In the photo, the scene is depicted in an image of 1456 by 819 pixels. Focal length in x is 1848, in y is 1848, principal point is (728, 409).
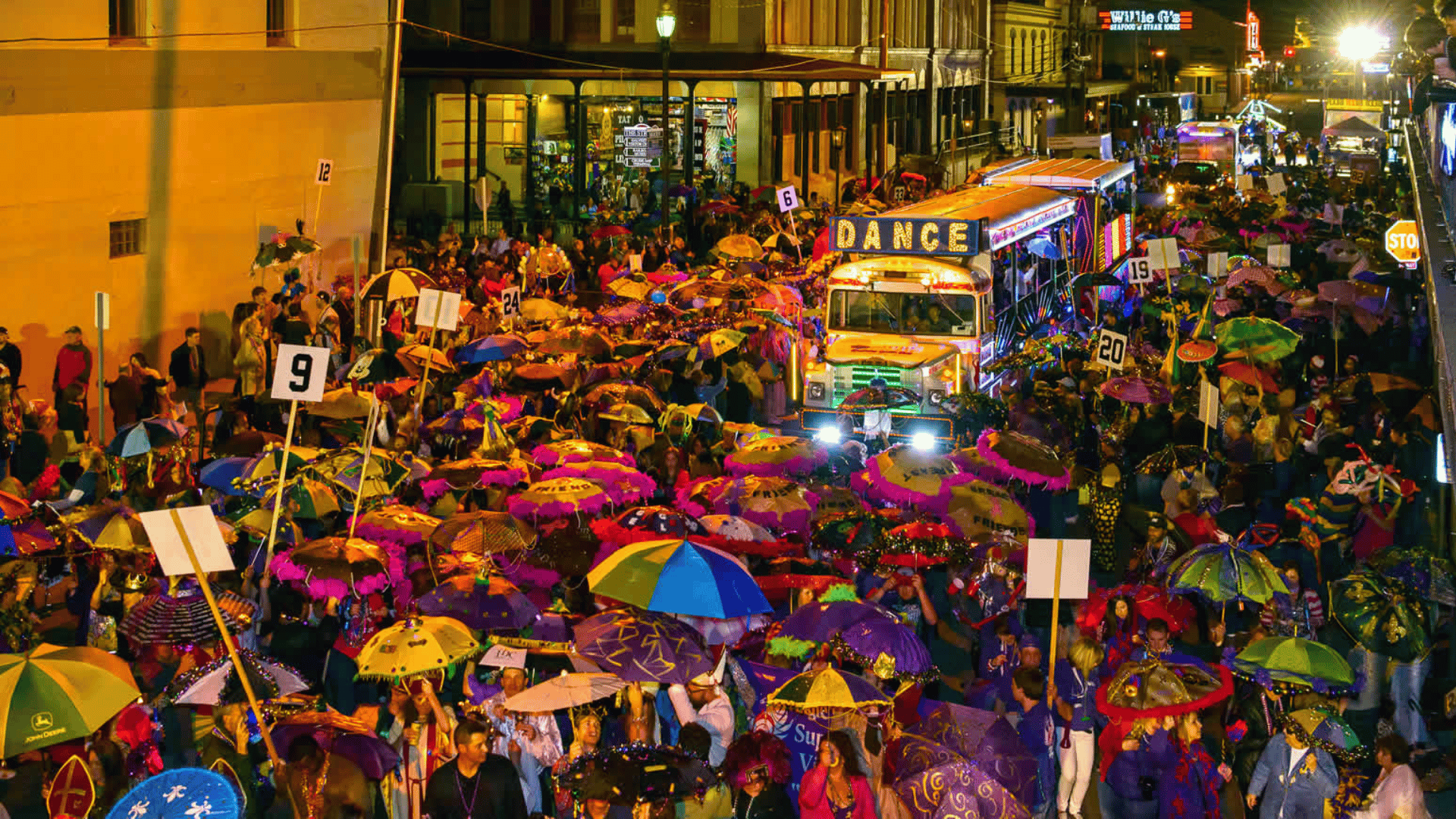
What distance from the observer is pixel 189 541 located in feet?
31.7

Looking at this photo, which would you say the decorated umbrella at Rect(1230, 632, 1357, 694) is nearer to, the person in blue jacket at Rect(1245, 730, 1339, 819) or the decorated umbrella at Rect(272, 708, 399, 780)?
the person in blue jacket at Rect(1245, 730, 1339, 819)

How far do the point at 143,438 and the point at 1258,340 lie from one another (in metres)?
11.3

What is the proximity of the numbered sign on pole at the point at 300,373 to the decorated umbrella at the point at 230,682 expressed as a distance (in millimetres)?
2853

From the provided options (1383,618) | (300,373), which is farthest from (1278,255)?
(300,373)

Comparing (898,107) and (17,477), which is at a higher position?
(898,107)

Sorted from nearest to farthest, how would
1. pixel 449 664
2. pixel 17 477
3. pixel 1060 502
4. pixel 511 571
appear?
pixel 449 664, pixel 511 571, pixel 17 477, pixel 1060 502

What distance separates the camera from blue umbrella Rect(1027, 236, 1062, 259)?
24172 mm

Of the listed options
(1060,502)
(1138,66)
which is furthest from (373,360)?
(1138,66)

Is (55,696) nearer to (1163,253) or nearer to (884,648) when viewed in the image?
(884,648)

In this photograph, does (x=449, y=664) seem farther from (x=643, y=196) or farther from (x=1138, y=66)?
(x=1138, y=66)

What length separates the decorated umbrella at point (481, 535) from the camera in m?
11.7

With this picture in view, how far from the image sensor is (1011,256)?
2272cm

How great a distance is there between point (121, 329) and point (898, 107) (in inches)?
1636

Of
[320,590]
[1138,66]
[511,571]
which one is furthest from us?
[1138,66]
